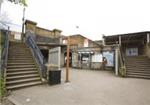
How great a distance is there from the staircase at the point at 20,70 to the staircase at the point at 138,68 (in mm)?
7702

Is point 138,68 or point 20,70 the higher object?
point 20,70

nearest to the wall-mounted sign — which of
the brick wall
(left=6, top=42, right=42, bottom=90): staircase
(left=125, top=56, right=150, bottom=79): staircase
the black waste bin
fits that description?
(left=125, top=56, right=150, bottom=79): staircase

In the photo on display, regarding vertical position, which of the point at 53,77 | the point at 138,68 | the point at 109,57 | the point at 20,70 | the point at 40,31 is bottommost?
the point at 53,77

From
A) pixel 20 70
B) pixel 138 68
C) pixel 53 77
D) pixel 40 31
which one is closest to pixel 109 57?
pixel 138 68

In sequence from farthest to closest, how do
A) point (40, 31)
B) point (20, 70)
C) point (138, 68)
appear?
point (40, 31) < point (138, 68) < point (20, 70)

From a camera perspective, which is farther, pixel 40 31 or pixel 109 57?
pixel 40 31

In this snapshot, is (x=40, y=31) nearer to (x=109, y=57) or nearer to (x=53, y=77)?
(x=109, y=57)

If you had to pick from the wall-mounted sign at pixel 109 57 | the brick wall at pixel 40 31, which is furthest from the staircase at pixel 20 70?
the wall-mounted sign at pixel 109 57

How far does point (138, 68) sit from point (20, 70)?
10.0 metres

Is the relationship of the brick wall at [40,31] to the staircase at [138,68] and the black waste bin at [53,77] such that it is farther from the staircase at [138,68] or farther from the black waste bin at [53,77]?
the staircase at [138,68]

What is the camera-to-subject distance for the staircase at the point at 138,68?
9977 mm

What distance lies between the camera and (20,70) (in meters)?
6.94

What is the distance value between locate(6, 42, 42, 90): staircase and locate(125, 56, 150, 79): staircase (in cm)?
770

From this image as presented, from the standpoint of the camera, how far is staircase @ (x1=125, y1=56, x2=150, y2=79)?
32.7 ft
